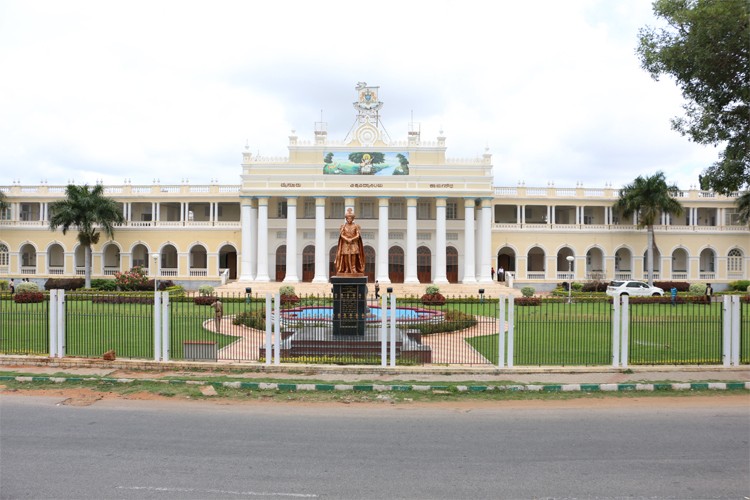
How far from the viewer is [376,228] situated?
40.6 metres

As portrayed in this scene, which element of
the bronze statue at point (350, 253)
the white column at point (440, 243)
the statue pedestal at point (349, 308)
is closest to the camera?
the statue pedestal at point (349, 308)

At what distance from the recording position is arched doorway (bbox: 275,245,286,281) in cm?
4062

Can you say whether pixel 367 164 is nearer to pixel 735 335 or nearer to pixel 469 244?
pixel 469 244

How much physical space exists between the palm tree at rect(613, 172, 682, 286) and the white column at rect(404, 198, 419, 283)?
16040 millimetres

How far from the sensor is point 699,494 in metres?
5.34

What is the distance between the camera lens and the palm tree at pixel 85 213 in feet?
120

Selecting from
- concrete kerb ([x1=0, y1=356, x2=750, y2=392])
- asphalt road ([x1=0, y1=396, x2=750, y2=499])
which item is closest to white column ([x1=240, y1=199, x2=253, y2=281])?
concrete kerb ([x1=0, y1=356, x2=750, y2=392])

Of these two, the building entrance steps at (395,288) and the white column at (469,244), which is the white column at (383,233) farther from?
the white column at (469,244)

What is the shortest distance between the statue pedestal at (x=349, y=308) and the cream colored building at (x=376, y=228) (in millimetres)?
22237

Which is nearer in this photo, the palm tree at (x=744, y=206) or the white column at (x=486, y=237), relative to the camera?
the palm tree at (x=744, y=206)

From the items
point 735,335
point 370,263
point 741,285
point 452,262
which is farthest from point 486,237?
point 735,335

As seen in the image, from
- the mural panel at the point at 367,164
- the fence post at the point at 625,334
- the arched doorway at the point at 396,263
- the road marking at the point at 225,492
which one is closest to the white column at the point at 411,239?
the arched doorway at the point at 396,263

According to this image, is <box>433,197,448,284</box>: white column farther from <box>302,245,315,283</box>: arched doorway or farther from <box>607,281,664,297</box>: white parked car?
<box>607,281,664,297</box>: white parked car

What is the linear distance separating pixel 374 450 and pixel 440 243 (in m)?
31.9
